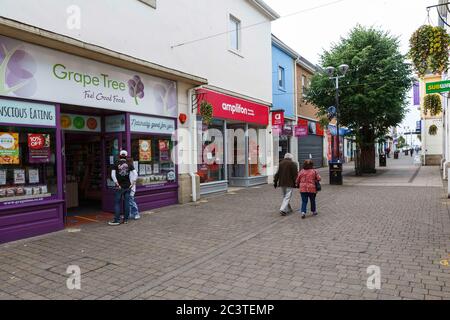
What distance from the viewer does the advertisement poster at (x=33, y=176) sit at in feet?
23.9

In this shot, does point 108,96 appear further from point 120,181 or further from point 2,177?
point 2,177

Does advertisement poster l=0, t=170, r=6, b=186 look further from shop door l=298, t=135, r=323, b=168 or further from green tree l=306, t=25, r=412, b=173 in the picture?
shop door l=298, t=135, r=323, b=168

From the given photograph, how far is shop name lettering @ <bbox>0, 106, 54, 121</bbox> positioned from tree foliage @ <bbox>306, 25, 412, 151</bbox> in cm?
1458

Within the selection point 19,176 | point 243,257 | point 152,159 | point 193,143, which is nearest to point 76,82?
point 19,176

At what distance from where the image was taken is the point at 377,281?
4.36 meters

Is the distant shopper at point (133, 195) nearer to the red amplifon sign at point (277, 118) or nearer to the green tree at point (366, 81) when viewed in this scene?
the red amplifon sign at point (277, 118)

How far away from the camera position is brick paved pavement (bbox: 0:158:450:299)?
4234 millimetres

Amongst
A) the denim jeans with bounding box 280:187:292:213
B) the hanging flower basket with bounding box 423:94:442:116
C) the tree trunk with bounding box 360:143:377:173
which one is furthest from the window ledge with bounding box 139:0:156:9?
the tree trunk with bounding box 360:143:377:173

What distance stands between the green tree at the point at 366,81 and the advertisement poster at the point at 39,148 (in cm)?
1461

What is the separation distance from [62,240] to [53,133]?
2311 millimetres

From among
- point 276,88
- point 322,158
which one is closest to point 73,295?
point 276,88
